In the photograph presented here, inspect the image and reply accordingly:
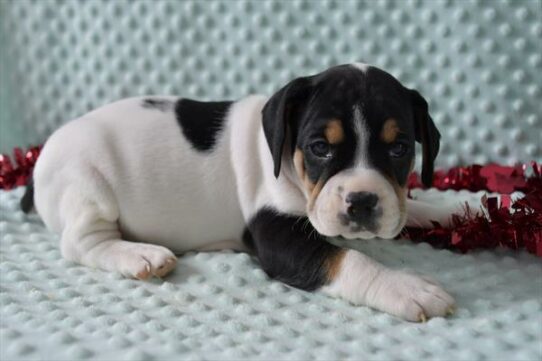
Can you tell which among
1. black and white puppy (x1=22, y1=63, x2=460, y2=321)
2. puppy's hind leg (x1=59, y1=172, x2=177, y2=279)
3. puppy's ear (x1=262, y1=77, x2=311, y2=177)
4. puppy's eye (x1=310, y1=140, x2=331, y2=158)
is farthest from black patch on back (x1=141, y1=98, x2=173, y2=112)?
puppy's eye (x1=310, y1=140, x2=331, y2=158)

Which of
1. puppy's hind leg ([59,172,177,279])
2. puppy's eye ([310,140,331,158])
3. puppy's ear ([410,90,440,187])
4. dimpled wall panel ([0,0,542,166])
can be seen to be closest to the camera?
puppy's eye ([310,140,331,158])

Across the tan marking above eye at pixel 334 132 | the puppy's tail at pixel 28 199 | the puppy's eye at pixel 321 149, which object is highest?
the tan marking above eye at pixel 334 132

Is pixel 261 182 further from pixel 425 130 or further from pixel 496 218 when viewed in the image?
pixel 496 218

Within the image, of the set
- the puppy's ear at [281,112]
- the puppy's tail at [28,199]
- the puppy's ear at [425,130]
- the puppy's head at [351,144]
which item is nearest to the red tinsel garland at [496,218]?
the puppy's ear at [425,130]

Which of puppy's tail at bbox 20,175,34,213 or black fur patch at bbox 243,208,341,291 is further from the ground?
black fur patch at bbox 243,208,341,291

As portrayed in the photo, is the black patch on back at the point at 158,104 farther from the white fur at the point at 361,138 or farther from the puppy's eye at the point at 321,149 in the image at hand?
the white fur at the point at 361,138

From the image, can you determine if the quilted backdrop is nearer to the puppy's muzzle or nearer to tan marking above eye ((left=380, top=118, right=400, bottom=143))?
the puppy's muzzle

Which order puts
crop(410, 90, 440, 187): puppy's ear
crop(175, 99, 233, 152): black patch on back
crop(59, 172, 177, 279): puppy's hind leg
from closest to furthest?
crop(410, 90, 440, 187): puppy's ear, crop(59, 172, 177, 279): puppy's hind leg, crop(175, 99, 233, 152): black patch on back
